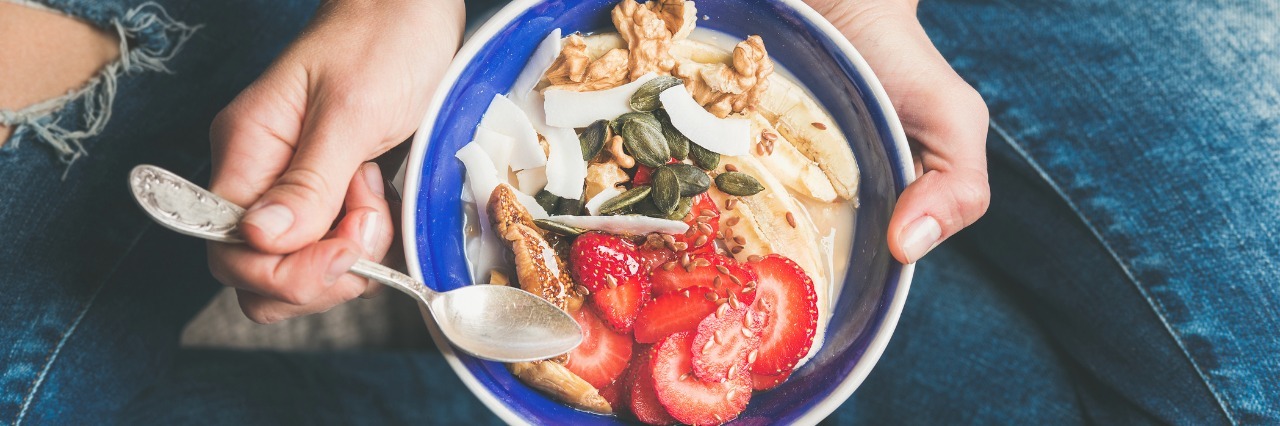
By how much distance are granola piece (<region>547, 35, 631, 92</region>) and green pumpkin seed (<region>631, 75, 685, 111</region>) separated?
0.13 ft

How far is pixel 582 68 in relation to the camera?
1.04 m

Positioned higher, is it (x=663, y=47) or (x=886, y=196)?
(x=663, y=47)

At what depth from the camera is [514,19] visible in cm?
97

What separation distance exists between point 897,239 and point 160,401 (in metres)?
1.16

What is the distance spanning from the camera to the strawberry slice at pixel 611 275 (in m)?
0.98

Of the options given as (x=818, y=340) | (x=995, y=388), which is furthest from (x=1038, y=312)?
(x=818, y=340)

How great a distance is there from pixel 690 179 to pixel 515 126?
225mm

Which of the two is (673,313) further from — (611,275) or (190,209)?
(190,209)

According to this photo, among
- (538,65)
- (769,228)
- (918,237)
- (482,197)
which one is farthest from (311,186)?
(918,237)

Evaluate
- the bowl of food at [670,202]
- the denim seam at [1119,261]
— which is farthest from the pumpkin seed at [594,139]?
the denim seam at [1119,261]

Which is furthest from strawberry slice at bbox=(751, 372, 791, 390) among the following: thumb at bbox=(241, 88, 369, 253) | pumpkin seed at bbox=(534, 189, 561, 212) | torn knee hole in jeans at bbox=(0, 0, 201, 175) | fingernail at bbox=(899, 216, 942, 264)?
torn knee hole in jeans at bbox=(0, 0, 201, 175)

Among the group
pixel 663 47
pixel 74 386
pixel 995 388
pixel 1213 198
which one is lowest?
pixel 995 388

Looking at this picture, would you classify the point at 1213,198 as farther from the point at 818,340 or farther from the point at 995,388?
the point at 818,340

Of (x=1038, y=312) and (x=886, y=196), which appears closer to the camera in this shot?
(x=886, y=196)
